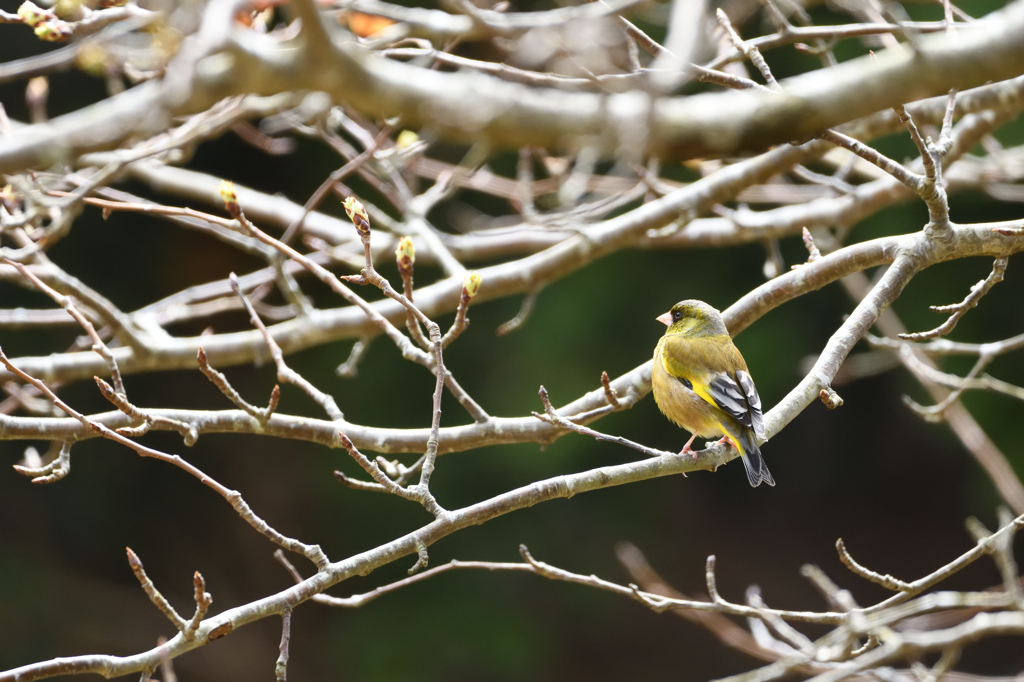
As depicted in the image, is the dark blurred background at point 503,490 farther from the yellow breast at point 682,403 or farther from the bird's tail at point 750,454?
the bird's tail at point 750,454

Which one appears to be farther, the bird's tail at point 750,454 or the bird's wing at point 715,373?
the bird's wing at point 715,373

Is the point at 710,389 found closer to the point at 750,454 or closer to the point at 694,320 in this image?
the point at 750,454

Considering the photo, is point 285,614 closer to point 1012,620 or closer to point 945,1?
point 1012,620

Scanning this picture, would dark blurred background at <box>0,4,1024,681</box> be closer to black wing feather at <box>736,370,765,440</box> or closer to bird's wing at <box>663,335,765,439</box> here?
bird's wing at <box>663,335,765,439</box>

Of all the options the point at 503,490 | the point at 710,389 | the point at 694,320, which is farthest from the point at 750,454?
the point at 503,490

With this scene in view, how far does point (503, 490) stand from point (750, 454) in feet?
15.4

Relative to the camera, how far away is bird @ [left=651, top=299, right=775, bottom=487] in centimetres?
274

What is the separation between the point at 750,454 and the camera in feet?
8.90

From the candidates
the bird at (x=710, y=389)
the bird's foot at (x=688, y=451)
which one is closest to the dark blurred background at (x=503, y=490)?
the bird at (x=710, y=389)

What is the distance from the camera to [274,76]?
101 cm

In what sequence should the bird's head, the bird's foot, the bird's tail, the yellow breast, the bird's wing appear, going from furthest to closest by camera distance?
the bird's head
the yellow breast
the bird's wing
the bird's tail
the bird's foot

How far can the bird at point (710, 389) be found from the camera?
2742mm

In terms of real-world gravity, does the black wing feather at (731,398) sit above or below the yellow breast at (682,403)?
above

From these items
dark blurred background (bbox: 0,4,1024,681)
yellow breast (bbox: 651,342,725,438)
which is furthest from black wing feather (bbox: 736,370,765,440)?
dark blurred background (bbox: 0,4,1024,681)
